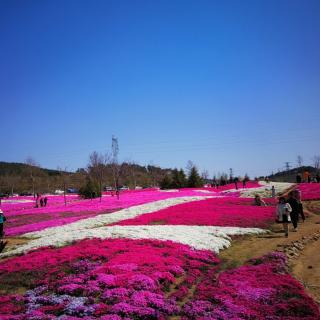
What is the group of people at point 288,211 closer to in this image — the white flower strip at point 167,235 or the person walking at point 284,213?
the person walking at point 284,213

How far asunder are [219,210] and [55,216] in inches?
693

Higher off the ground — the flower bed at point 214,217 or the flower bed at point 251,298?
the flower bed at point 214,217

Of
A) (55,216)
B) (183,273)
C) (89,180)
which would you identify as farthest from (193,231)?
(89,180)

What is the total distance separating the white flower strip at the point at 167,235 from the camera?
875 inches


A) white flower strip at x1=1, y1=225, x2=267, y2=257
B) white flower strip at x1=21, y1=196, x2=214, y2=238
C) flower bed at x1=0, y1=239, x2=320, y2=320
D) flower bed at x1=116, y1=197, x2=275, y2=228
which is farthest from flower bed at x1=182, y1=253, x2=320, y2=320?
white flower strip at x1=21, y1=196, x2=214, y2=238

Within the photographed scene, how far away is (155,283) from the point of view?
14.3 m

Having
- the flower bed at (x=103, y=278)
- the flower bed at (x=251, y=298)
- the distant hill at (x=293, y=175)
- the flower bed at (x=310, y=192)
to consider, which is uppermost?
the distant hill at (x=293, y=175)

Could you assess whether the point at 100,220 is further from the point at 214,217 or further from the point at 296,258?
the point at 296,258

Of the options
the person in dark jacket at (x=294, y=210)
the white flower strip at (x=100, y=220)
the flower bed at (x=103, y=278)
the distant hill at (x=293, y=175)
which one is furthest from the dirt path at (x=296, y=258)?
the distant hill at (x=293, y=175)

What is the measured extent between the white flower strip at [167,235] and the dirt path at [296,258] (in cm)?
94

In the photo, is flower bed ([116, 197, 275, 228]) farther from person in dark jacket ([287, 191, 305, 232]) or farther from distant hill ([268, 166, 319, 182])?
distant hill ([268, 166, 319, 182])

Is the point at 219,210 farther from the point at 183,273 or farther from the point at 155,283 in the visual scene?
the point at 155,283

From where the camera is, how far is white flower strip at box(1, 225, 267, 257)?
2223 cm

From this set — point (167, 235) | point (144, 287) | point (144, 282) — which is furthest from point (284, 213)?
point (144, 287)
